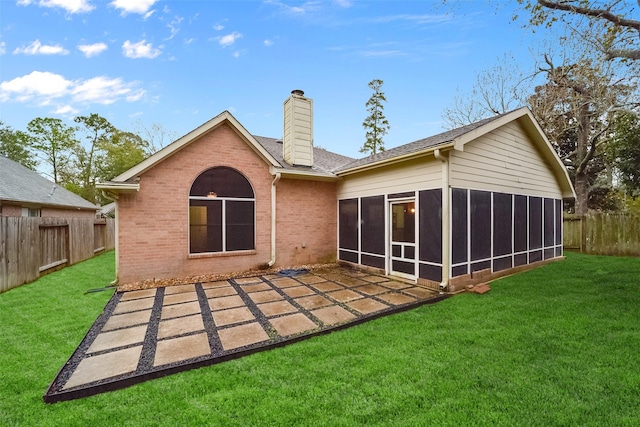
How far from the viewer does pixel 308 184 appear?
935cm

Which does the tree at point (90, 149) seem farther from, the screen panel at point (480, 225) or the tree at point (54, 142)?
the screen panel at point (480, 225)

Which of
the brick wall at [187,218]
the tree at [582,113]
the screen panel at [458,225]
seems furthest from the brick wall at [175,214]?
the tree at [582,113]

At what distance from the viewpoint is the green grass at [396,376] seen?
2342 millimetres

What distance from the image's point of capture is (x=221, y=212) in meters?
7.95

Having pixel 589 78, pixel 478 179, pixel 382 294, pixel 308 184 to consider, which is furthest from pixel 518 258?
pixel 589 78

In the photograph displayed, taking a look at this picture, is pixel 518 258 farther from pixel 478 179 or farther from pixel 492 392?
pixel 492 392

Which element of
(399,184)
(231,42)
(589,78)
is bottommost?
(399,184)

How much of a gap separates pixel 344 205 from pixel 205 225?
4.51 metres

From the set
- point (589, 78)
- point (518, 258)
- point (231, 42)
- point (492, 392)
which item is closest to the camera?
point (492, 392)

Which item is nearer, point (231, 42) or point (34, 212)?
point (231, 42)

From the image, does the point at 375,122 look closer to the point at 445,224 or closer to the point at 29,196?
the point at 445,224

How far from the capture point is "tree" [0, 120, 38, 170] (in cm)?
2422

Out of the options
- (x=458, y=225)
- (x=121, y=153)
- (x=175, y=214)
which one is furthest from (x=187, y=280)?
(x=121, y=153)

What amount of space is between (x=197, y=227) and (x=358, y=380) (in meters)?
6.37
